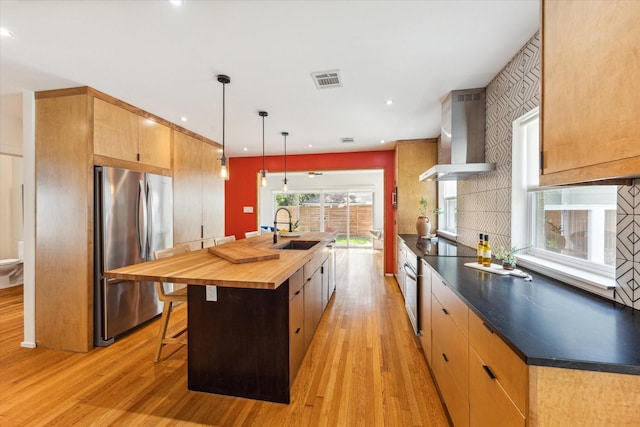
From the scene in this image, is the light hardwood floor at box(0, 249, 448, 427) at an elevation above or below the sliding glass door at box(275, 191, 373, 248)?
below

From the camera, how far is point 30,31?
1.81 m

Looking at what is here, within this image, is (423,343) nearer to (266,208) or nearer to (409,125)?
(409,125)

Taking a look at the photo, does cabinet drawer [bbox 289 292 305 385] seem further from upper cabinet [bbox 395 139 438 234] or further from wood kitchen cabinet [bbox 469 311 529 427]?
upper cabinet [bbox 395 139 438 234]

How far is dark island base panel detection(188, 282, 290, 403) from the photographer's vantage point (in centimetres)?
183

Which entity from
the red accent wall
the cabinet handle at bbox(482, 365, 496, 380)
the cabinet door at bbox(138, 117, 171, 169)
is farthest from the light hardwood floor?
the red accent wall

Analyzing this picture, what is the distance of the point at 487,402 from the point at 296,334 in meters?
1.31

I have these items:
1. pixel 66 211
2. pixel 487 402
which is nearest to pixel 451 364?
pixel 487 402

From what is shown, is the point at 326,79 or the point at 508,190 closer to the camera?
the point at 508,190

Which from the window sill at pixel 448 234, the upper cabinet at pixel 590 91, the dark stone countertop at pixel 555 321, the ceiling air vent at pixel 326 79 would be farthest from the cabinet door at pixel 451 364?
the ceiling air vent at pixel 326 79

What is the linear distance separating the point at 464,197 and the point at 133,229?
388 cm

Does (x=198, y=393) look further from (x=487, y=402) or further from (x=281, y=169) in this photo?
(x=281, y=169)

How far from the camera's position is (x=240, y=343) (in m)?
1.88

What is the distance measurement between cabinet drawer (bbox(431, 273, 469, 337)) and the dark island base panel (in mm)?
1038

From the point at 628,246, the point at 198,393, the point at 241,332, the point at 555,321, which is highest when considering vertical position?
the point at 628,246
